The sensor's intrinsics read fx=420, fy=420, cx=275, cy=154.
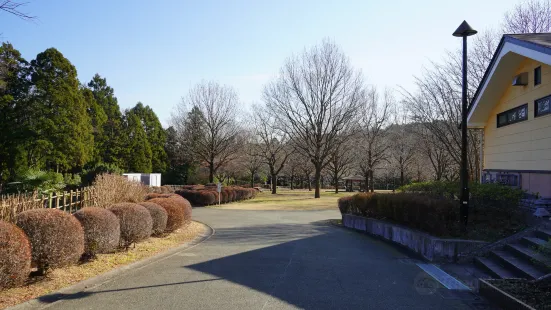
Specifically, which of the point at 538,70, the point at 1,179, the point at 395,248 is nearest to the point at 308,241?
the point at 395,248

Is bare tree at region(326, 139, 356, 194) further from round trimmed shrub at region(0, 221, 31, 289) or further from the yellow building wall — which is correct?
round trimmed shrub at region(0, 221, 31, 289)

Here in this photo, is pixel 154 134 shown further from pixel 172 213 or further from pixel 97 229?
pixel 97 229

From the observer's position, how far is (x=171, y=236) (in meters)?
13.3

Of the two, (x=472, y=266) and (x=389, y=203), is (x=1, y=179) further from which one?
(x=472, y=266)

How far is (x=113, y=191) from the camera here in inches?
516

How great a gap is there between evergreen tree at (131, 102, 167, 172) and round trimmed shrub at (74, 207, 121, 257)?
46.2 m

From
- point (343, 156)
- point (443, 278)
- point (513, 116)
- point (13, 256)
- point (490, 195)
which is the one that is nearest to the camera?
point (13, 256)

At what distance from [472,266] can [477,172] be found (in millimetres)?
13327

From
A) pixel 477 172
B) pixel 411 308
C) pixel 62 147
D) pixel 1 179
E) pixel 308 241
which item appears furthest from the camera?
pixel 62 147

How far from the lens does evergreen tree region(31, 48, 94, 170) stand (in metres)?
34.1

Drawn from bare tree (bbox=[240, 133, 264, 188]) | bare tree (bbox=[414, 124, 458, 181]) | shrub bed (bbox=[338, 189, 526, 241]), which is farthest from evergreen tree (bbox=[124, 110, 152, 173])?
shrub bed (bbox=[338, 189, 526, 241])

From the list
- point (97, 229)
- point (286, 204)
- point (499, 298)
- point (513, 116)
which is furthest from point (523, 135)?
point (286, 204)

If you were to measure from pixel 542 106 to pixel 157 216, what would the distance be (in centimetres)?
1127

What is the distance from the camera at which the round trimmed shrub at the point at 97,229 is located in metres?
8.30
